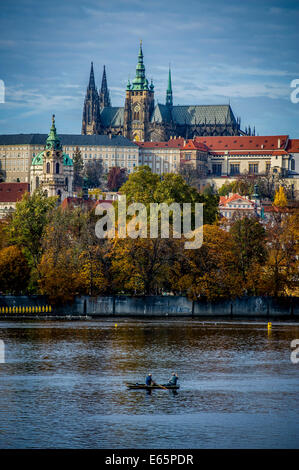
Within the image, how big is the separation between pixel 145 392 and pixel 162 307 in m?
36.5

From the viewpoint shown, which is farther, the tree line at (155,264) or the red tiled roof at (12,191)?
the red tiled roof at (12,191)

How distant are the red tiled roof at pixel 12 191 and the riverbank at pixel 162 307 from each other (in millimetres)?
99902

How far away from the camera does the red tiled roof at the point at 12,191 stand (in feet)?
612

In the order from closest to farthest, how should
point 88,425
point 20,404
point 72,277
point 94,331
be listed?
point 88,425, point 20,404, point 94,331, point 72,277

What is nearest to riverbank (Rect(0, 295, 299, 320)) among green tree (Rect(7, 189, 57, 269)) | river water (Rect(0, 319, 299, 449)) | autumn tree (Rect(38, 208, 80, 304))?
autumn tree (Rect(38, 208, 80, 304))

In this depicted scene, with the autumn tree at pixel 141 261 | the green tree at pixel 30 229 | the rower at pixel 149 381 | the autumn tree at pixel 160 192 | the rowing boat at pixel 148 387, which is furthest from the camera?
the autumn tree at pixel 160 192

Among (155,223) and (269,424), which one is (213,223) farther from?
(269,424)

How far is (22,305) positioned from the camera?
85812 mm

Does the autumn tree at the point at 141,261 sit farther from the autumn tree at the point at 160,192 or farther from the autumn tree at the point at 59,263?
the autumn tree at the point at 160,192

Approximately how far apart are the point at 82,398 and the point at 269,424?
33.0 feet

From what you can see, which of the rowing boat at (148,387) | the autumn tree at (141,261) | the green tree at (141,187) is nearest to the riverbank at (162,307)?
the autumn tree at (141,261)

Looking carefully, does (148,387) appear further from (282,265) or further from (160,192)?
(160,192)
